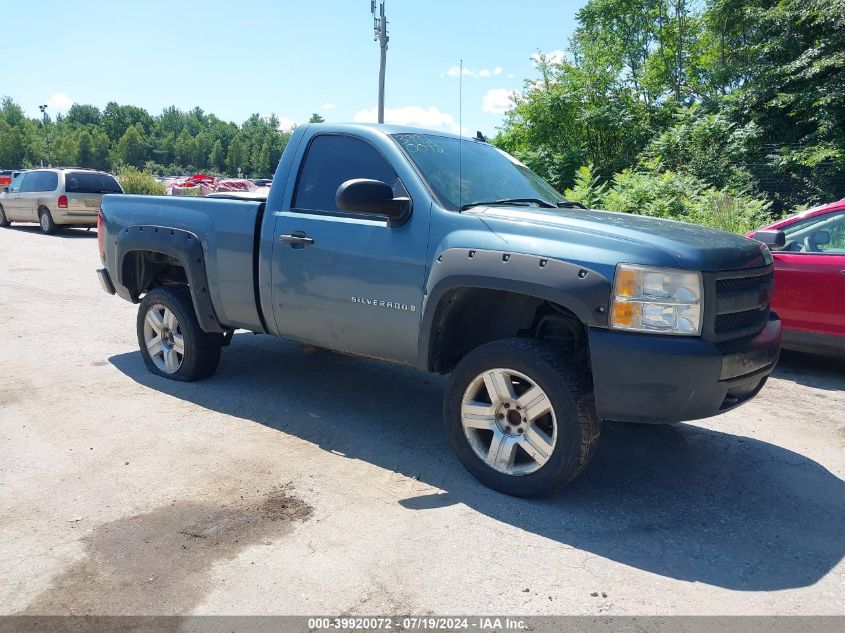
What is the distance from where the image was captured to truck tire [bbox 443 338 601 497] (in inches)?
136

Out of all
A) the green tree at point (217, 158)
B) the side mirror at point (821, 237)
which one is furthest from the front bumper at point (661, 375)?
the green tree at point (217, 158)

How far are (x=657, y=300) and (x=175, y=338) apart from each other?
152 inches

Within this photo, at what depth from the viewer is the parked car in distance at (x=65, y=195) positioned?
17.9 meters

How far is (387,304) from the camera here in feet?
13.5

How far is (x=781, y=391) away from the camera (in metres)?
5.91

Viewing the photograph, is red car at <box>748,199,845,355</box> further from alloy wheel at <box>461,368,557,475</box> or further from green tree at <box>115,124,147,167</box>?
green tree at <box>115,124,147,167</box>

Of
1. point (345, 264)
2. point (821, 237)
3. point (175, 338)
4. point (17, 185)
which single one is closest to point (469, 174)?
point (345, 264)

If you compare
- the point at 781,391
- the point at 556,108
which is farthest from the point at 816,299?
the point at 556,108

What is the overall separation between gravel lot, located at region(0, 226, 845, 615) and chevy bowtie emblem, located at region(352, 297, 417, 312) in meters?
0.93

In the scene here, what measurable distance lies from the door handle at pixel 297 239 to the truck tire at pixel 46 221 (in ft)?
53.6

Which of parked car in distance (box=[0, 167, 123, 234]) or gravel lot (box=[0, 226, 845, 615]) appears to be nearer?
gravel lot (box=[0, 226, 845, 615])

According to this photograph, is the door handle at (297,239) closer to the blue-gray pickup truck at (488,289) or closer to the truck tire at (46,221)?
the blue-gray pickup truck at (488,289)

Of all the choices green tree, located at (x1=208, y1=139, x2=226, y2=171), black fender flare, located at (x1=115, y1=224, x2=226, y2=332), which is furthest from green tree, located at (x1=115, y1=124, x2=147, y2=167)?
black fender flare, located at (x1=115, y1=224, x2=226, y2=332)

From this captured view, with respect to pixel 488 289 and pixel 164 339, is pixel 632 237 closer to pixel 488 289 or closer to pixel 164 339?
pixel 488 289
